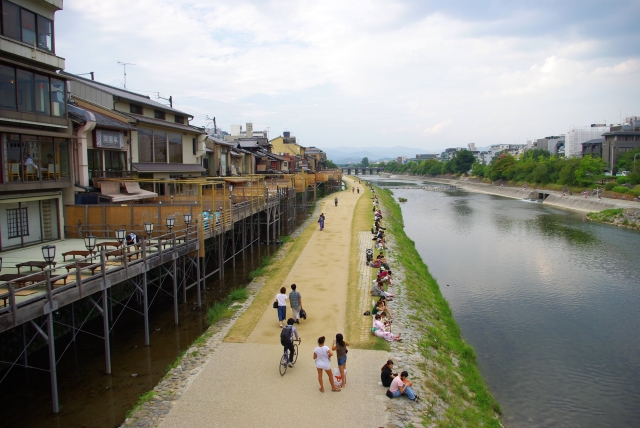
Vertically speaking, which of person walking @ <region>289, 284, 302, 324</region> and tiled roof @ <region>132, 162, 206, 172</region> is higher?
tiled roof @ <region>132, 162, 206, 172</region>

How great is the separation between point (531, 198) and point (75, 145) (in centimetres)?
8347

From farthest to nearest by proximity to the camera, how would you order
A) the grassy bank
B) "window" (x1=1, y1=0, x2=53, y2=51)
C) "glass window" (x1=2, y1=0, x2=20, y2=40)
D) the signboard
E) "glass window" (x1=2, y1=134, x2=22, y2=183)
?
the signboard, "window" (x1=1, y1=0, x2=53, y2=51), "glass window" (x1=2, y1=0, x2=20, y2=40), "glass window" (x1=2, y1=134, x2=22, y2=183), the grassy bank

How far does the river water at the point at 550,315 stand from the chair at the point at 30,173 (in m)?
19.1

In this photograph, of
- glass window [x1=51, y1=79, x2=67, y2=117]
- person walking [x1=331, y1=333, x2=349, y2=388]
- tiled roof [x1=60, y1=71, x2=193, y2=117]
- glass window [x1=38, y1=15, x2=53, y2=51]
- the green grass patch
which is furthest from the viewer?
tiled roof [x1=60, y1=71, x2=193, y2=117]

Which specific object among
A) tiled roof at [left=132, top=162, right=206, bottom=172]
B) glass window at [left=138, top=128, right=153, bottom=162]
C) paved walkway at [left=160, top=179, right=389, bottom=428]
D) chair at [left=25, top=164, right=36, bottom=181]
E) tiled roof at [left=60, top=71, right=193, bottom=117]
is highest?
tiled roof at [left=60, top=71, right=193, bottom=117]

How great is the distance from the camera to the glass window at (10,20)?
1709 cm

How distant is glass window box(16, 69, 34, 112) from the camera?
1717 centimetres

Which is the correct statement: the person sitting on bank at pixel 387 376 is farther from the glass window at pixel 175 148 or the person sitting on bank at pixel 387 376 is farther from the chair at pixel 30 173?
the glass window at pixel 175 148

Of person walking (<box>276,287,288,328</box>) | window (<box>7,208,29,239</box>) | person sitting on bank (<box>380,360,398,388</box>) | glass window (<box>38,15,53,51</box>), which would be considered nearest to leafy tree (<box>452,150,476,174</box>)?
glass window (<box>38,15,53,51</box>)

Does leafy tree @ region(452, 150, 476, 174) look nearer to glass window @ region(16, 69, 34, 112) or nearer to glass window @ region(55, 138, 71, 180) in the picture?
glass window @ region(55, 138, 71, 180)

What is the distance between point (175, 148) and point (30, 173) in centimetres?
1505

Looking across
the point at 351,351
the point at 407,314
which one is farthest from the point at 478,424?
the point at 407,314

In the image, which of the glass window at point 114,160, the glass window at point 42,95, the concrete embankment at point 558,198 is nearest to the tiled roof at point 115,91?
the glass window at point 114,160

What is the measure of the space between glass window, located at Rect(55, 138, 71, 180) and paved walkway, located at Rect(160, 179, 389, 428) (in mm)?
11500
